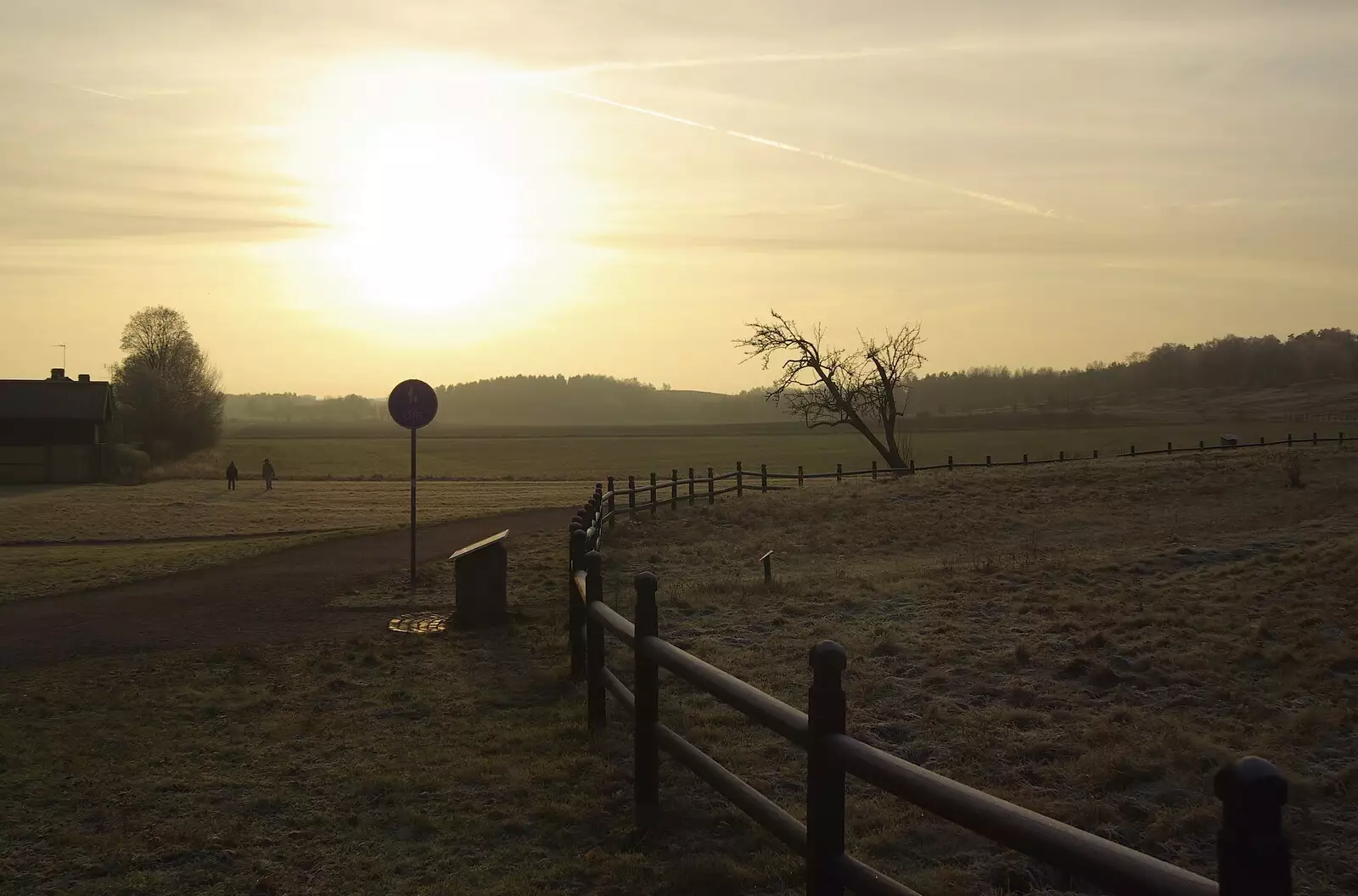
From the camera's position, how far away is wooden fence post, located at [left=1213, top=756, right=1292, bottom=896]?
203cm

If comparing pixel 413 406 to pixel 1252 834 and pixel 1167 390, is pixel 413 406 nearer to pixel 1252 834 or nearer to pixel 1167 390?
pixel 1252 834

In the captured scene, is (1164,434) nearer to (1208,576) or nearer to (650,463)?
(650,463)

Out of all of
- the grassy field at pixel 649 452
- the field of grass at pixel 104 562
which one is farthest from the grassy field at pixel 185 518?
the grassy field at pixel 649 452

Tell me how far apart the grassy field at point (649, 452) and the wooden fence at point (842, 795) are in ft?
163

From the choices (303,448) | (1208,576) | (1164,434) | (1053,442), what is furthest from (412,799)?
(303,448)

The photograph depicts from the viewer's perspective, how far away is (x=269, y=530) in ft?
87.9

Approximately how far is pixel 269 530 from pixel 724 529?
12.4 m

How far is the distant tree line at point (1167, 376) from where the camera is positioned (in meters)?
138

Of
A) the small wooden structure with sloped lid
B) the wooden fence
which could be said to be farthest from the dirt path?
the wooden fence

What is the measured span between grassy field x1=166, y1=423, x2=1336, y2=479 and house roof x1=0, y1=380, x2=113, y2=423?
18.6 feet

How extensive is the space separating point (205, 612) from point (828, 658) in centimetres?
1157

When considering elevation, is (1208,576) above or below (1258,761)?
below

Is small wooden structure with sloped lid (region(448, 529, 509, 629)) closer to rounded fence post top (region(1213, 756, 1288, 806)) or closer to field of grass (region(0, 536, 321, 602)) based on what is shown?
field of grass (region(0, 536, 321, 602))

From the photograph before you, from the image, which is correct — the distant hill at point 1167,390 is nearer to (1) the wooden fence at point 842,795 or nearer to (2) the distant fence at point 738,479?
(2) the distant fence at point 738,479
